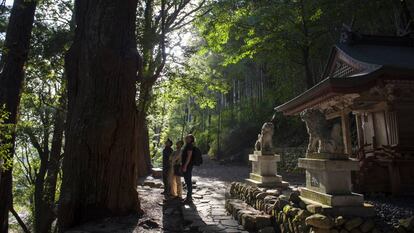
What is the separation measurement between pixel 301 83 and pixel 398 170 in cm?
1395

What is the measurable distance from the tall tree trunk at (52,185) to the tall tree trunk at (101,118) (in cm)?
685

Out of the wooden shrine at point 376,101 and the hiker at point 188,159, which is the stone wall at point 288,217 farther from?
the wooden shrine at point 376,101

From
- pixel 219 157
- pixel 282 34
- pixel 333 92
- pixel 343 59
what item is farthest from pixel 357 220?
pixel 219 157

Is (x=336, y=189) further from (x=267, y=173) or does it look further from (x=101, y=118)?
(x=101, y=118)

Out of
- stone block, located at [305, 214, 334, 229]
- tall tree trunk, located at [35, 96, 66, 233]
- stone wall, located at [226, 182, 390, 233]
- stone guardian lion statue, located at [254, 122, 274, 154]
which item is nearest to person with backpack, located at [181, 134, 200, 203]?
stone wall, located at [226, 182, 390, 233]

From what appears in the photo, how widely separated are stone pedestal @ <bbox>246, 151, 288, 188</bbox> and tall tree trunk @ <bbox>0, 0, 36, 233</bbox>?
20.4ft

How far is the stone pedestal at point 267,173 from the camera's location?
8.19 m

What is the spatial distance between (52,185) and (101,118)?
28.1 feet

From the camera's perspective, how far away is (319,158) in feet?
17.4

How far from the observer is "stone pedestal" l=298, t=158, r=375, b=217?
4.70 meters

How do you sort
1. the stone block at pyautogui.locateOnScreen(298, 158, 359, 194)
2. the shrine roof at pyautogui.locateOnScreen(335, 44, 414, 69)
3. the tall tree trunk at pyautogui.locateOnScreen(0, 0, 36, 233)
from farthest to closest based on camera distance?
the shrine roof at pyautogui.locateOnScreen(335, 44, 414, 69)
the tall tree trunk at pyautogui.locateOnScreen(0, 0, 36, 233)
the stone block at pyautogui.locateOnScreen(298, 158, 359, 194)

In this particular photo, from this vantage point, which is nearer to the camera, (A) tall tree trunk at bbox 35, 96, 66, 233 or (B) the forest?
(B) the forest

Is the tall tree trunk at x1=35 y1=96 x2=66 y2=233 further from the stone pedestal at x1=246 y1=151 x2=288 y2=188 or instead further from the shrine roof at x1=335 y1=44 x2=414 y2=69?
the shrine roof at x1=335 y1=44 x2=414 y2=69

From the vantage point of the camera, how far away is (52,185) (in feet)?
41.0
